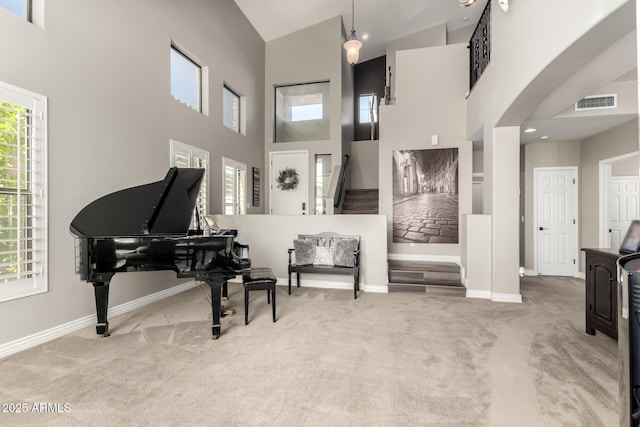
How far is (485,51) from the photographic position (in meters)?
4.61

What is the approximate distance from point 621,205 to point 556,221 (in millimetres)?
1089

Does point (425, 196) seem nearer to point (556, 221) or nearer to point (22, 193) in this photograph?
point (556, 221)

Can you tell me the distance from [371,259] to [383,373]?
248 centimetres

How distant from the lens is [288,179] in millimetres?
7375

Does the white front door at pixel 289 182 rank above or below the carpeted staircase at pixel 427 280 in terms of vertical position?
above

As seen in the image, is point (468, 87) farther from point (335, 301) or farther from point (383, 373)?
point (383, 373)

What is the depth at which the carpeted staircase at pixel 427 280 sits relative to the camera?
4.52 meters

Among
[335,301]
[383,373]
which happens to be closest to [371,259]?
[335,301]

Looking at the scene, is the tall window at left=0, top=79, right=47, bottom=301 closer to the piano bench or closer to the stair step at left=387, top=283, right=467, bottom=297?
the piano bench

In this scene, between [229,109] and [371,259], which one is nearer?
[371,259]

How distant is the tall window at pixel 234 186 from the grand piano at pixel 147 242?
286cm

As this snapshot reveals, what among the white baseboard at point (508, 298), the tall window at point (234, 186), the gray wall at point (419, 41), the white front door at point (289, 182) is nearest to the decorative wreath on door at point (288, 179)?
the white front door at point (289, 182)

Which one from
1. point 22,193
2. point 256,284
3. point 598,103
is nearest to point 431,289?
point 256,284

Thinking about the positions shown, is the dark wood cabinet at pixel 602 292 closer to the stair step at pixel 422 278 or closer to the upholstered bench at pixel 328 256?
the stair step at pixel 422 278
